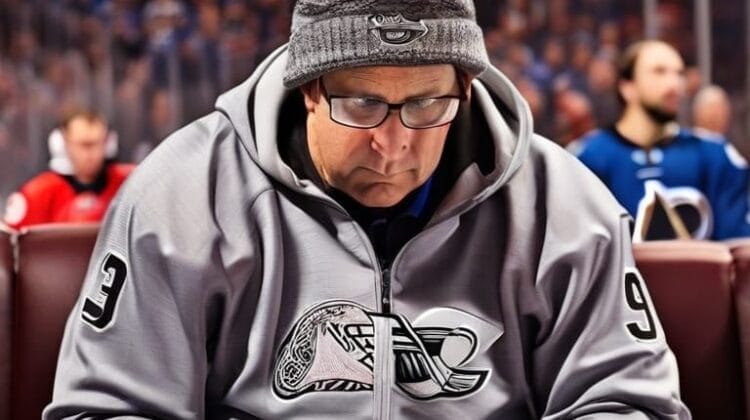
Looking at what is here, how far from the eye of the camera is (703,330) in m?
1.81

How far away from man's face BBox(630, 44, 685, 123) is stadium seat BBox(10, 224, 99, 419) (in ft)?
10.4

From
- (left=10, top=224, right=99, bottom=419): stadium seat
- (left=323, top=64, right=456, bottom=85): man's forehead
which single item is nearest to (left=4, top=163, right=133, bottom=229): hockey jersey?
(left=10, top=224, right=99, bottom=419): stadium seat

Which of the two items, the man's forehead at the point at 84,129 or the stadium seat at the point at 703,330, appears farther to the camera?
the man's forehead at the point at 84,129

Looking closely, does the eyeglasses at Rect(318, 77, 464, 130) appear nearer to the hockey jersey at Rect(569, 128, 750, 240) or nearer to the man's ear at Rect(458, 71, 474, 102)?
the man's ear at Rect(458, 71, 474, 102)

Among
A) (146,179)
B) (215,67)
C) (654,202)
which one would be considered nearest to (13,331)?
(146,179)

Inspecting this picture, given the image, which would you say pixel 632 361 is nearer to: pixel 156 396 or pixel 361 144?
pixel 361 144

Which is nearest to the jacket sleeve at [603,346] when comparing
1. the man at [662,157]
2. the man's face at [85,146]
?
the man at [662,157]

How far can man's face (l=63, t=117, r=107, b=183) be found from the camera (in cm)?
545

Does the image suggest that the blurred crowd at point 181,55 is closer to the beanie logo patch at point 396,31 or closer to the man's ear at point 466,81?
the man's ear at point 466,81

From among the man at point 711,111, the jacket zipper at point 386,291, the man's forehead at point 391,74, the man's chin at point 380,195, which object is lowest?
the man at point 711,111

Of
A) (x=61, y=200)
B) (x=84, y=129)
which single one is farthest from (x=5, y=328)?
(x=84, y=129)

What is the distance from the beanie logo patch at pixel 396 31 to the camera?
1.49m

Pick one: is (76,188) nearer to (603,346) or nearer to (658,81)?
(658,81)

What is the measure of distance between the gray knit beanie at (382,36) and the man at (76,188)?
375 centimetres
